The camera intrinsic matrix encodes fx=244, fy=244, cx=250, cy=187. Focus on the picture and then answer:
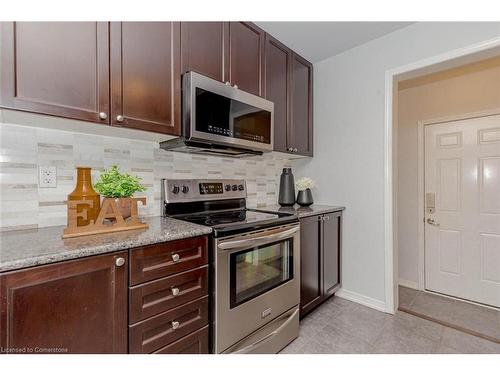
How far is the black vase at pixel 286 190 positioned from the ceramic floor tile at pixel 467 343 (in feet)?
5.17

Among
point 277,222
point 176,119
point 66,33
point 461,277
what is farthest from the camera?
point 461,277

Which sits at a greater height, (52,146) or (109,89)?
(109,89)

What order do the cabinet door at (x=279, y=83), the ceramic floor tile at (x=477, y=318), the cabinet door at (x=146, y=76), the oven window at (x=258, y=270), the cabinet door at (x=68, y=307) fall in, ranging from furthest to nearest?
1. the cabinet door at (x=279, y=83)
2. the ceramic floor tile at (x=477, y=318)
3. the oven window at (x=258, y=270)
4. the cabinet door at (x=146, y=76)
5. the cabinet door at (x=68, y=307)

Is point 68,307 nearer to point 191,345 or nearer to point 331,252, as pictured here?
point 191,345

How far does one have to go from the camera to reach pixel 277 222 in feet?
5.37

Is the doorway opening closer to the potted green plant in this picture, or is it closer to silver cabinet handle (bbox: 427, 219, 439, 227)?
silver cabinet handle (bbox: 427, 219, 439, 227)

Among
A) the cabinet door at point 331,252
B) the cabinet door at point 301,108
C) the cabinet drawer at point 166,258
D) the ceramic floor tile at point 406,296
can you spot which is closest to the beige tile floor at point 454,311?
the ceramic floor tile at point 406,296

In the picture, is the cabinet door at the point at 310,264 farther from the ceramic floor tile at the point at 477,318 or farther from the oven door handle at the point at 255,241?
the ceramic floor tile at the point at 477,318

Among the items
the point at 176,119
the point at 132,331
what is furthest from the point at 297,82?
the point at 132,331

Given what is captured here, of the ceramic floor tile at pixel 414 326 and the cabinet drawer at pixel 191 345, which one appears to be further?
the ceramic floor tile at pixel 414 326

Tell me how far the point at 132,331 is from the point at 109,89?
1.14m

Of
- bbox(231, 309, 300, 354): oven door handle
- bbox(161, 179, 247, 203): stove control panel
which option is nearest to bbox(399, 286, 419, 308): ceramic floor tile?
bbox(231, 309, 300, 354): oven door handle

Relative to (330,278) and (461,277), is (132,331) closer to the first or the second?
(330,278)

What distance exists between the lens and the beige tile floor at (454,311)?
6.40 feet
